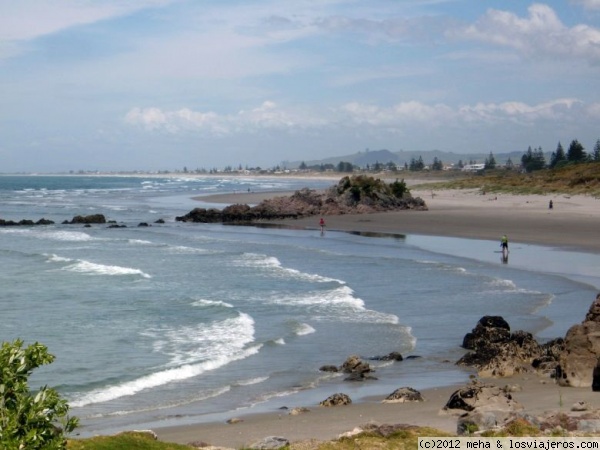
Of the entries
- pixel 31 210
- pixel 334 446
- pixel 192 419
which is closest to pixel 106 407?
pixel 192 419

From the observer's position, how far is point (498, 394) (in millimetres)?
12961

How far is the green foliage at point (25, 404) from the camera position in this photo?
21.5 ft

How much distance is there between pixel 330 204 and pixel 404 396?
58.3m

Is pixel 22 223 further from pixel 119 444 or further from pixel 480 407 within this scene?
pixel 119 444

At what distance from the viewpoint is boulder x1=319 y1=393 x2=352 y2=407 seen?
15.1 meters

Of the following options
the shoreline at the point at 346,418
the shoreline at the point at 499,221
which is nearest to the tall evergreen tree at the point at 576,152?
the shoreline at the point at 499,221

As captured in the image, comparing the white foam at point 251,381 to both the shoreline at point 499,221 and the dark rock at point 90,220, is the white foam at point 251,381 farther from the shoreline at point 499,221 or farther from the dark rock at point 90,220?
the dark rock at point 90,220

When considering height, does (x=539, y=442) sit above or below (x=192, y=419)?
above

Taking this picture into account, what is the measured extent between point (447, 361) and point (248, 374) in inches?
180

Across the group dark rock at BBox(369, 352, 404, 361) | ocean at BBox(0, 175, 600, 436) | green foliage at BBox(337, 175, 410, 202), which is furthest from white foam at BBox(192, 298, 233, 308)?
green foliage at BBox(337, 175, 410, 202)

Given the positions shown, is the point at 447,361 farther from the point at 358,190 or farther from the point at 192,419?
the point at 358,190

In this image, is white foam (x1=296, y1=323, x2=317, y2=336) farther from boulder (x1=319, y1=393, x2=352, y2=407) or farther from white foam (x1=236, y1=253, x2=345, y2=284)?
white foam (x1=236, y1=253, x2=345, y2=284)

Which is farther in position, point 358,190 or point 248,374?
point 358,190

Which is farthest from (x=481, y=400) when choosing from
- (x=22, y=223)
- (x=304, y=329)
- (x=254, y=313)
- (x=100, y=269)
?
(x=22, y=223)
